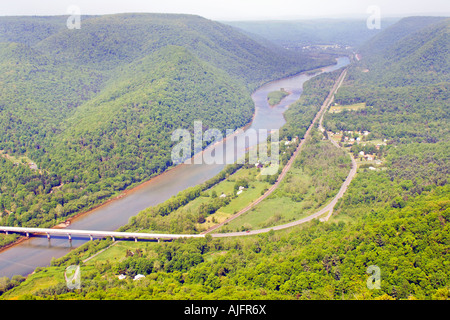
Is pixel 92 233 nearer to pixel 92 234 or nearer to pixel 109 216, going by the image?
pixel 92 234

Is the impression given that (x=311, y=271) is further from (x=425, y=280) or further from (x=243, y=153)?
(x=243, y=153)

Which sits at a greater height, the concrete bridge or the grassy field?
the grassy field

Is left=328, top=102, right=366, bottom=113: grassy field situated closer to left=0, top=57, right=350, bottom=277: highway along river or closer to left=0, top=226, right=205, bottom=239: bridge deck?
left=0, top=57, right=350, bottom=277: highway along river

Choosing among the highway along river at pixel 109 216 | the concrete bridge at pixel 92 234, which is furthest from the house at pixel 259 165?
the concrete bridge at pixel 92 234

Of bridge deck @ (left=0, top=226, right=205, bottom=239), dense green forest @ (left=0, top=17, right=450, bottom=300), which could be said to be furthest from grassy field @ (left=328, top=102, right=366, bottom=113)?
bridge deck @ (left=0, top=226, right=205, bottom=239)

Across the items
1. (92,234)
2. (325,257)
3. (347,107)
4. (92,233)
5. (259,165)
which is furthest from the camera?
(347,107)

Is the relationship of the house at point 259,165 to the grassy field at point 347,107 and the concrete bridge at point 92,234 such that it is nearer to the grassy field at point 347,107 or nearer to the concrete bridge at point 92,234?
the concrete bridge at point 92,234

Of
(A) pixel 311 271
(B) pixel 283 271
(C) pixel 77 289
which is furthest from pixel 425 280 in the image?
(C) pixel 77 289

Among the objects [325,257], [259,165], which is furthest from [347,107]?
[325,257]
